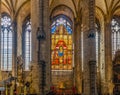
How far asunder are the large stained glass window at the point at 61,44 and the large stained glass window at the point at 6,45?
5568 mm

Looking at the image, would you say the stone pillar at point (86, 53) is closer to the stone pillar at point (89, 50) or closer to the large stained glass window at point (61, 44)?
the stone pillar at point (89, 50)

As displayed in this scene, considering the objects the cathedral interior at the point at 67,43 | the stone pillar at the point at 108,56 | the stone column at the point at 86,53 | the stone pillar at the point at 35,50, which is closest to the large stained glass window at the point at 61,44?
the cathedral interior at the point at 67,43

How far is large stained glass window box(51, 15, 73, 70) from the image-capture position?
4181cm

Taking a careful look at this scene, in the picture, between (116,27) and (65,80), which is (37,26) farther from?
(116,27)

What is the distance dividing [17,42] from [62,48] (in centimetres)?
673

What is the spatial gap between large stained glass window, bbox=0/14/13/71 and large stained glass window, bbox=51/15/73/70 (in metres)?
5.57

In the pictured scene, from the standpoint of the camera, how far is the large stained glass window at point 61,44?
41.8 m

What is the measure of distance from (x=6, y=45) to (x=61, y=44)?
7.18m

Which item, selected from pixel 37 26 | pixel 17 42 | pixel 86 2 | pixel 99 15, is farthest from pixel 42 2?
pixel 99 15

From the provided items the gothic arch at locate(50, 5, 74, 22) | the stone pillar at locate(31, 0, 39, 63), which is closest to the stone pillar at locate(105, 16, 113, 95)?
the gothic arch at locate(50, 5, 74, 22)

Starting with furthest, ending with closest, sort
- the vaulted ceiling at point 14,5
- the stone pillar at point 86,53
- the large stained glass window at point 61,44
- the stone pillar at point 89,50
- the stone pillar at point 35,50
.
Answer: the large stained glass window at point 61,44
the vaulted ceiling at point 14,5
the stone pillar at point 86,53
the stone pillar at point 89,50
the stone pillar at point 35,50

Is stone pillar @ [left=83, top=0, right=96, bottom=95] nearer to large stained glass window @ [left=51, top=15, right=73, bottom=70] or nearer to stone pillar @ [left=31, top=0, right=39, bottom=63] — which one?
stone pillar @ [left=31, top=0, right=39, bottom=63]

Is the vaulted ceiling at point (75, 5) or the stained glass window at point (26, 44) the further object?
the stained glass window at point (26, 44)

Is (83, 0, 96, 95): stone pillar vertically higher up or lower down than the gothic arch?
lower down
